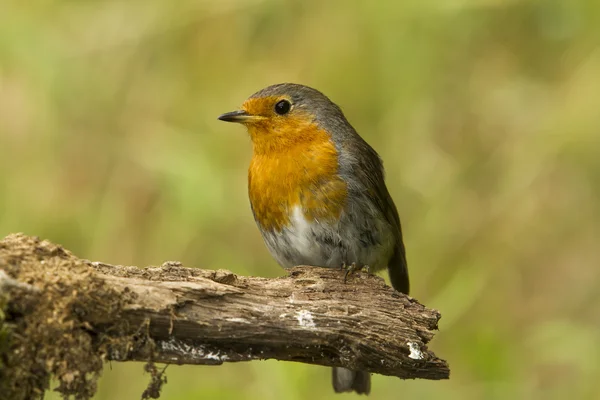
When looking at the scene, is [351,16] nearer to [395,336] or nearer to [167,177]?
[167,177]

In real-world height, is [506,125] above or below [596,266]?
above

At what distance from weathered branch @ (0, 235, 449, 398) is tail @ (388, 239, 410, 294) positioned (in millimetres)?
1075

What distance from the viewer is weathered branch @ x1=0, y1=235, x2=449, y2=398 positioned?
2.46m

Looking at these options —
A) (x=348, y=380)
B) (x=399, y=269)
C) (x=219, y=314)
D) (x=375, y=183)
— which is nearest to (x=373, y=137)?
(x=399, y=269)

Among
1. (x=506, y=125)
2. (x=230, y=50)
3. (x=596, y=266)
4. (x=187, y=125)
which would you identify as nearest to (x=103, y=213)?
(x=187, y=125)

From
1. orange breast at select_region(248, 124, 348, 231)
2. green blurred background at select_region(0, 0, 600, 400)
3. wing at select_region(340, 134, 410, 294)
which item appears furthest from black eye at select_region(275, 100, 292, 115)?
green blurred background at select_region(0, 0, 600, 400)

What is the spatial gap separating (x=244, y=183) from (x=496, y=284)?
1.67 meters

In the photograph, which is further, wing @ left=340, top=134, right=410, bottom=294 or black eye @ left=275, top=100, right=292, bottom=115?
black eye @ left=275, top=100, right=292, bottom=115

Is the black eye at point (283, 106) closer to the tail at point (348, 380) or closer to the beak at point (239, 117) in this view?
the beak at point (239, 117)

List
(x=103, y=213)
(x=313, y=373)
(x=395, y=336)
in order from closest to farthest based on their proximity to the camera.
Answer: (x=395, y=336) → (x=313, y=373) → (x=103, y=213)

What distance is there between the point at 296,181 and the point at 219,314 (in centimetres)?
131

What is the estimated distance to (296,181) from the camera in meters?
3.91

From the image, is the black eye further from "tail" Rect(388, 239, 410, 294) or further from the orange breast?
"tail" Rect(388, 239, 410, 294)

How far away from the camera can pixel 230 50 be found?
6.14 m
